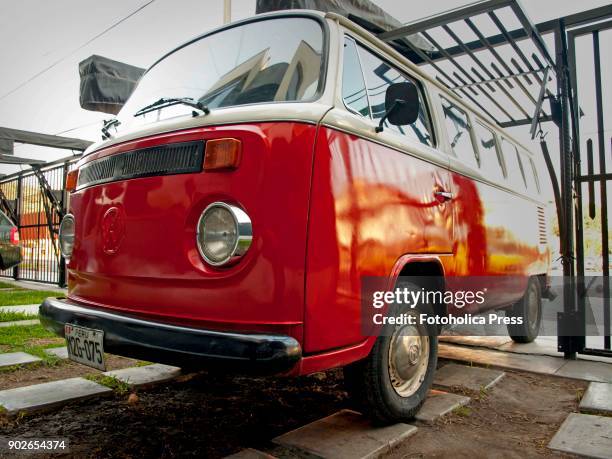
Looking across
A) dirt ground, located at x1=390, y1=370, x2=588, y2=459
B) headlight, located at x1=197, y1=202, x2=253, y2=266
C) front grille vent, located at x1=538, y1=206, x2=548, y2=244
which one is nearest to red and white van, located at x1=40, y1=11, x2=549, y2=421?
headlight, located at x1=197, y1=202, x2=253, y2=266

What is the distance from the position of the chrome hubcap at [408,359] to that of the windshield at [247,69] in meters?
1.46

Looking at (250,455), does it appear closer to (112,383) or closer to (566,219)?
(112,383)

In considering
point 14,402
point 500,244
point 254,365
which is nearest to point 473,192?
point 500,244

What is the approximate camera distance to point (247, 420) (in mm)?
2766

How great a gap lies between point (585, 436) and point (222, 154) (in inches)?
99.5

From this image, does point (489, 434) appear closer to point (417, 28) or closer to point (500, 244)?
point (500, 244)

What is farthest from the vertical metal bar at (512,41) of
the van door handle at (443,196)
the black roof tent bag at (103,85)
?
the black roof tent bag at (103,85)

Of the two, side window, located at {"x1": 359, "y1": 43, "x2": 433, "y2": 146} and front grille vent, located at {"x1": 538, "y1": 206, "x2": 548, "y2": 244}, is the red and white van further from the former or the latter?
front grille vent, located at {"x1": 538, "y1": 206, "x2": 548, "y2": 244}

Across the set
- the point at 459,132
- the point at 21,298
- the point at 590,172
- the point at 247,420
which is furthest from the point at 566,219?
the point at 21,298

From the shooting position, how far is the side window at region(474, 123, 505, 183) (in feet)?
13.8

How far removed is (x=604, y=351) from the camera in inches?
173

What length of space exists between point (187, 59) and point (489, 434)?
2917 millimetres

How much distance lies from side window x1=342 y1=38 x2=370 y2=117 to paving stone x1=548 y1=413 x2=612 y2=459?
2099mm

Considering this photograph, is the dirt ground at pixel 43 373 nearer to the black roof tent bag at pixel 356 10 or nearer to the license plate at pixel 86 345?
the license plate at pixel 86 345
